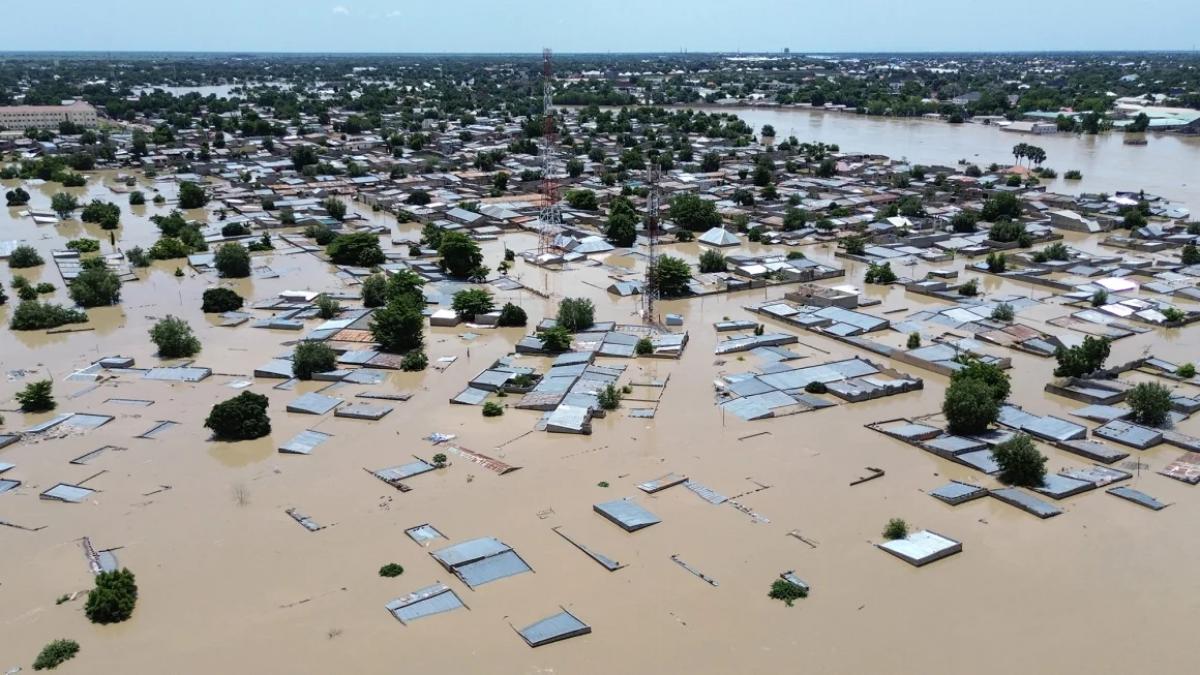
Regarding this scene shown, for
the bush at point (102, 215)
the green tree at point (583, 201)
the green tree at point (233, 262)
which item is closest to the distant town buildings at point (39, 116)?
the bush at point (102, 215)

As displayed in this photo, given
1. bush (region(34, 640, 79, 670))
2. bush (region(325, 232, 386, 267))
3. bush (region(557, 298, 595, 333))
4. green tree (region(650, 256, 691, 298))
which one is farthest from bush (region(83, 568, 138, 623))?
bush (region(325, 232, 386, 267))

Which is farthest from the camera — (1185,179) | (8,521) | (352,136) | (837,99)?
(837,99)

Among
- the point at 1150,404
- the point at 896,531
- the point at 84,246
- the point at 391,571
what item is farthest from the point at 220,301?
the point at 1150,404

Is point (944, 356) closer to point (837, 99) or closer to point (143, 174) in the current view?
point (143, 174)

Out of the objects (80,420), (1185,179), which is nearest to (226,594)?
(80,420)

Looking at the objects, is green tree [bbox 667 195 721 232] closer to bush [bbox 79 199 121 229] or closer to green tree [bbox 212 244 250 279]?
green tree [bbox 212 244 250 279]

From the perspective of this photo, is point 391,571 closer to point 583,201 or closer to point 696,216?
point 696,216
